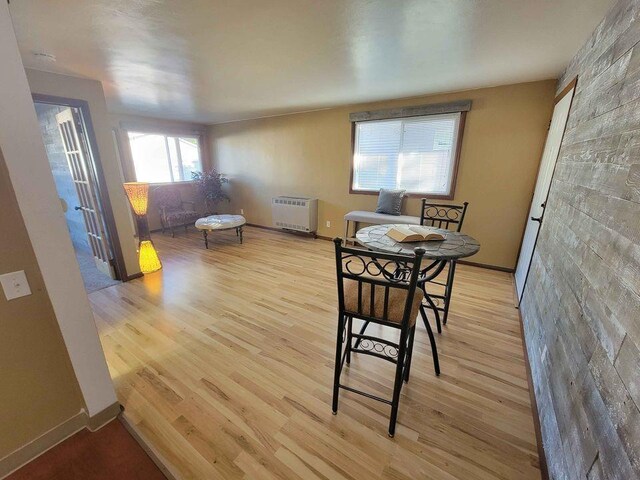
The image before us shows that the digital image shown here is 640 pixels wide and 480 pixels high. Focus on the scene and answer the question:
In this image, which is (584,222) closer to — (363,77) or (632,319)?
(632,319)

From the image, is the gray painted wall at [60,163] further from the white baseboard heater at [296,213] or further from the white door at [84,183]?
the white baseboard heater at [296,213]

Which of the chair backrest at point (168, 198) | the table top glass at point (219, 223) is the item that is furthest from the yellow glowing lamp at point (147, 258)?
the chair backrest at point (168, 198)

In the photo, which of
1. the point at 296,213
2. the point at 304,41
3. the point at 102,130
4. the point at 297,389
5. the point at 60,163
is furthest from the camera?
the point at 296,213

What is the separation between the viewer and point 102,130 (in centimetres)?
275

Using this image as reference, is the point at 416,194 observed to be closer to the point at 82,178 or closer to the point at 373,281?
the point at 373,281

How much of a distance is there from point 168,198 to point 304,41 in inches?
181

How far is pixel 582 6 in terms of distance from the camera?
147cm

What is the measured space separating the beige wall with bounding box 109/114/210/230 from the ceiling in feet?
6.26

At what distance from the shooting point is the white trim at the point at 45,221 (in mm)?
994

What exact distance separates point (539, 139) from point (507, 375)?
271 cm

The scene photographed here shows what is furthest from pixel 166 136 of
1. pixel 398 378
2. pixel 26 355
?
pixel 398 378

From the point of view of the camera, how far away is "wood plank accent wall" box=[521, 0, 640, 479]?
747 mm

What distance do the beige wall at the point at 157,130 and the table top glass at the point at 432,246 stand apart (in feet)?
15.9

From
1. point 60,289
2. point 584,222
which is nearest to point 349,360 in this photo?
point 584,222
